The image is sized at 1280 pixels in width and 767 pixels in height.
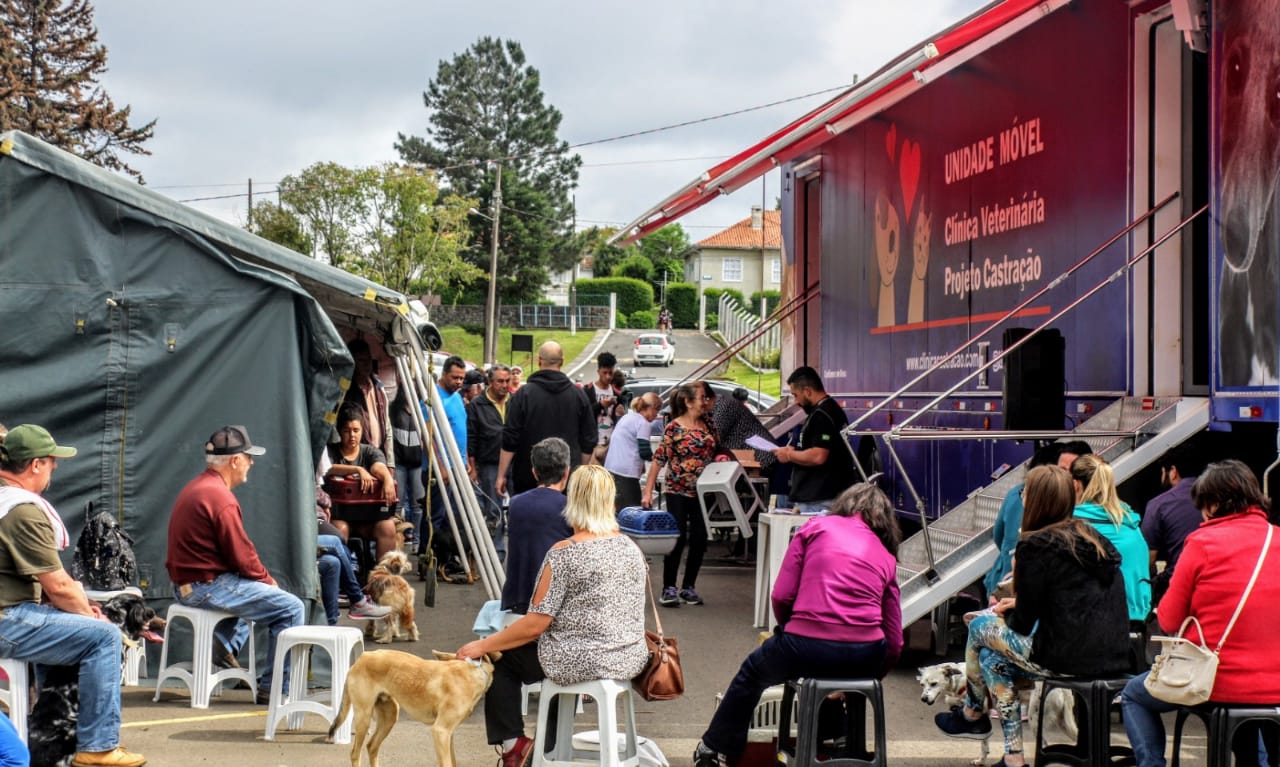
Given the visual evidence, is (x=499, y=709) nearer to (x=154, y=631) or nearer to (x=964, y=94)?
(x=154, y=631)

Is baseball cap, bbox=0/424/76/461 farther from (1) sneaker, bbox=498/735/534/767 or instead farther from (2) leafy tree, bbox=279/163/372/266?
(2) leafy tree, bbox=279/163/372/266

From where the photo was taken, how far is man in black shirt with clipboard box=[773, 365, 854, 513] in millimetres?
9531

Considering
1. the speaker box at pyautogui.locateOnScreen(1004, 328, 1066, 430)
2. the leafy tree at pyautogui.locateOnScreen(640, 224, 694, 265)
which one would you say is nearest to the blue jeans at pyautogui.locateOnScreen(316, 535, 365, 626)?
the speaker box at pyautogui.locateOnScreen(1004, 328, 1066, 430)

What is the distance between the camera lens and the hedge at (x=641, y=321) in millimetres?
71938

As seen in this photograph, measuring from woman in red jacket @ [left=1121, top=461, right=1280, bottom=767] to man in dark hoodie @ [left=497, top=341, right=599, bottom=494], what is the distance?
544cm

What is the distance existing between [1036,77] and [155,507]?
629cm

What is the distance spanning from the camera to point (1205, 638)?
504cm

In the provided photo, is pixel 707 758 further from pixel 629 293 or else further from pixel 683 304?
pixel 683 304

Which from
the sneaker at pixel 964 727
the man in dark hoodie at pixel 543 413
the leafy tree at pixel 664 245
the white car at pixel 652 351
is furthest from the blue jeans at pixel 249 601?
the leafy tree at pixel 664 245

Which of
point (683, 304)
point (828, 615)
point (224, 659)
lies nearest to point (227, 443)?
point (224, 659)

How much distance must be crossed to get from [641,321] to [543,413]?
62050mm

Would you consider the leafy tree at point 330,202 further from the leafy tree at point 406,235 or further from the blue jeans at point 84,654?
the blue jeans at point 84,654

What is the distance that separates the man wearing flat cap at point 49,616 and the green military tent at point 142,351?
2174mm

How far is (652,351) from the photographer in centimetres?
5109
